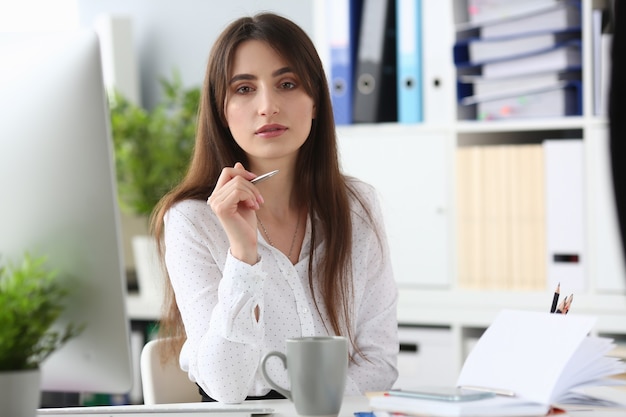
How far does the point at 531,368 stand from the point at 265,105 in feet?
2.28

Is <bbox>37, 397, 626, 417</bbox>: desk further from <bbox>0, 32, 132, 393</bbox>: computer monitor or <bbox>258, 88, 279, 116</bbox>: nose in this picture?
<bbox>258, 88, 279, 116</bbox>: nose

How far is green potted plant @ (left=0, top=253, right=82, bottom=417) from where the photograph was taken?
0.86 m

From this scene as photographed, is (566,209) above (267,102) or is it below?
below

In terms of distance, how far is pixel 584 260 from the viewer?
8.43 ft

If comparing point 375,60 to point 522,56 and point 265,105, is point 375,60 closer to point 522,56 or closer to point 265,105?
point 522,56

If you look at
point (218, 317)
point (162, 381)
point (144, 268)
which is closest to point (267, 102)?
point (218, 317)

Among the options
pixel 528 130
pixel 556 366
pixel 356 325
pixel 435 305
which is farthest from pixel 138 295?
pixel 556 366

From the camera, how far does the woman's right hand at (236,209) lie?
4.58 feet

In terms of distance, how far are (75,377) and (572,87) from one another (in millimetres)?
1989

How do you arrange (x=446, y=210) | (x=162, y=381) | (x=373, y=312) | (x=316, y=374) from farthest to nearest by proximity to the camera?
1. (x=446, y=210)
2. (x=373, y=312)
3. (x=162, y=381)
4. (x=316, y=374)

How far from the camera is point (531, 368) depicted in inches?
46.4

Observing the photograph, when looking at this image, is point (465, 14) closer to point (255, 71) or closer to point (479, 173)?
point (479, 173)

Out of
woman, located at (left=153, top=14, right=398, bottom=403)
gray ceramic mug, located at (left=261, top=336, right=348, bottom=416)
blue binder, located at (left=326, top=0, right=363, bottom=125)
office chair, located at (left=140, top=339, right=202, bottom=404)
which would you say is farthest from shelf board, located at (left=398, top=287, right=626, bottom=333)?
gray ceramic mug, located at (left=261, top=336, right=348, bottom=416)

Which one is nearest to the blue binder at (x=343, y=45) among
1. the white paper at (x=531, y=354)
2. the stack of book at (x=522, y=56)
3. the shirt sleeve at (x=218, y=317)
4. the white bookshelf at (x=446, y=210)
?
the white bookshelf at (x=446, y=210)
